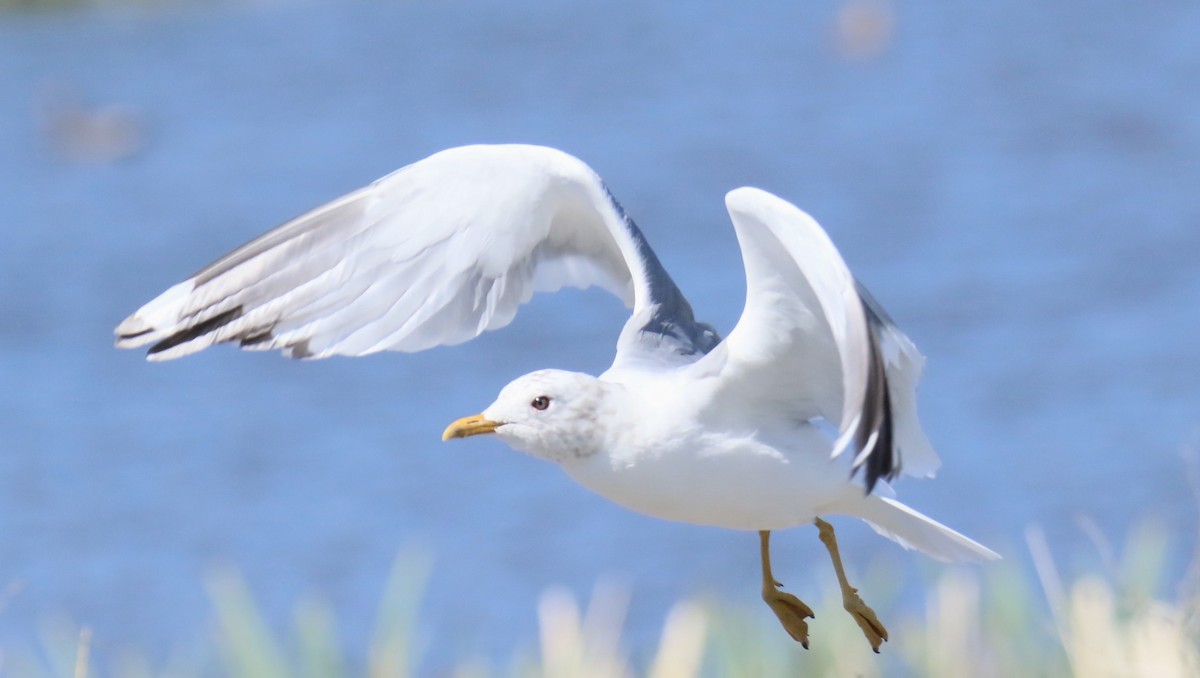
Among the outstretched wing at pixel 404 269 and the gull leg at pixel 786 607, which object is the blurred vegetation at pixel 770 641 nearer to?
the gull leg at pixel 786 607

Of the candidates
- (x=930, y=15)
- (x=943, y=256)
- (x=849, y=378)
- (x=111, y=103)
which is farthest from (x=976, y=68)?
(x=849, y=378)

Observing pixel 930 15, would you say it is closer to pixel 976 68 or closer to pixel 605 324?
pixel 976 68

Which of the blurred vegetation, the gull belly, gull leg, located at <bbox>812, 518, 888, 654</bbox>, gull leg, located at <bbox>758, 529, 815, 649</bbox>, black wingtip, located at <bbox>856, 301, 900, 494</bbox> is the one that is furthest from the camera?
the blurred vegetation

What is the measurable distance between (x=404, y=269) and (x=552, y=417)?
0.63m

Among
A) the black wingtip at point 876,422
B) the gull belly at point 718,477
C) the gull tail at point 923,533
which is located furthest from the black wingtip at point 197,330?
the black wingtip at point 876,422

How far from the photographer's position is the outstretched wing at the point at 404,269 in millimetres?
3434

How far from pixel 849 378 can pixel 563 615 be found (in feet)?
6.99

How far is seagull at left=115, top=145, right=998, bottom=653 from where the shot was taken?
288 cm

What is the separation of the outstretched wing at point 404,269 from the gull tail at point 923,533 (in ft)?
1.45

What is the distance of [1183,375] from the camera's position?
10445 millimetres

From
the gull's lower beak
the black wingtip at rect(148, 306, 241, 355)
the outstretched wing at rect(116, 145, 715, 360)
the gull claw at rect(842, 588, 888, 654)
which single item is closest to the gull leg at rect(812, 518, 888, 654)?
the gull claw at rect(842, 588, 888, 654)

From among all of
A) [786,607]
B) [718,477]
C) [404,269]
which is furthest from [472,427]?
[786,607]

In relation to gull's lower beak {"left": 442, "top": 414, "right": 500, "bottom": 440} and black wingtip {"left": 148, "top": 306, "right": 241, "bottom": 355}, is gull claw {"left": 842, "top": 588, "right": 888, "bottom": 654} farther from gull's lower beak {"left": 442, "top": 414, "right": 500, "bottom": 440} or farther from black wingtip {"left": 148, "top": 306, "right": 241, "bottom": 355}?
black wingtip {"left": 148, "top": 306, "right": 241, "bottom": 355}

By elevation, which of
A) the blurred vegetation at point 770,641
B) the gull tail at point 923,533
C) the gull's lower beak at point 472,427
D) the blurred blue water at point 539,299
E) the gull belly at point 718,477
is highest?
the gull's lower beak at point 472,427
